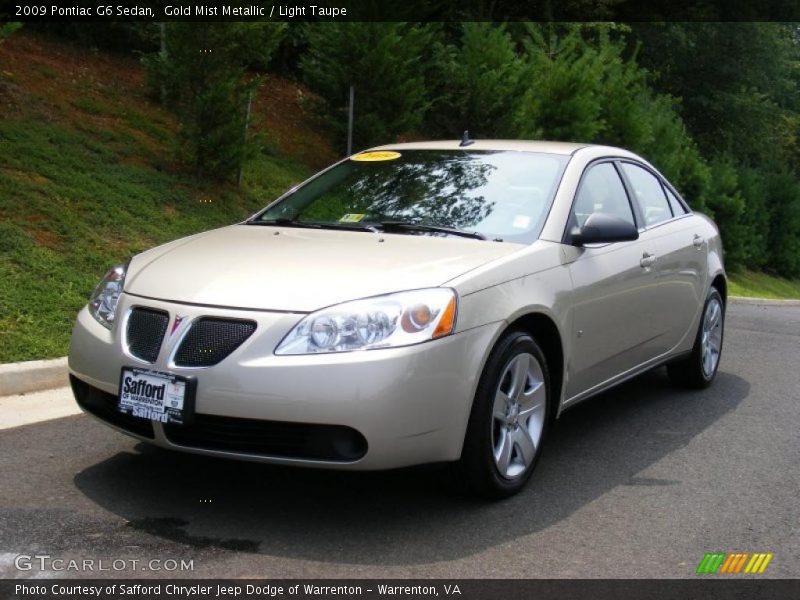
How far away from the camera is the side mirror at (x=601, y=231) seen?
502cm

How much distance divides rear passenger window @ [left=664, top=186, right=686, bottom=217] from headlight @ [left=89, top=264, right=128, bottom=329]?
3671 millimetres

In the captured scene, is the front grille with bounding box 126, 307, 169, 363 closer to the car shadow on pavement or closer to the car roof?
the car shadow on pavement

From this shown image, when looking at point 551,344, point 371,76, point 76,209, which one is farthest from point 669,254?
point 371,76

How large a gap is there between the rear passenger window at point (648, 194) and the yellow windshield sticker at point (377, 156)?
1407mm

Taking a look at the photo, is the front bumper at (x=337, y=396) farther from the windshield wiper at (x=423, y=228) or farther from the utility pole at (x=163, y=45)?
the utility pole at (x=163, y=45)

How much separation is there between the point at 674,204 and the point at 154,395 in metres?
4.03

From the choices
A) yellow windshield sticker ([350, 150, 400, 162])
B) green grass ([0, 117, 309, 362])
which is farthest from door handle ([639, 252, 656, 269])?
green grass ([0, 117, 309, 362])

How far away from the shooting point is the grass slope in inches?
297

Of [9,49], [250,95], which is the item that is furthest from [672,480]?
[9,49]

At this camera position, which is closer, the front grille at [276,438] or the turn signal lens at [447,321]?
the front grille at [276,438]

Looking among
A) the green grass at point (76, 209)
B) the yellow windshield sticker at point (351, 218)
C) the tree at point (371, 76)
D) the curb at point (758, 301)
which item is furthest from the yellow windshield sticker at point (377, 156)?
the curb at point (758, 301)

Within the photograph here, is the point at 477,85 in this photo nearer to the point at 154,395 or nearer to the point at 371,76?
the point at 371,76

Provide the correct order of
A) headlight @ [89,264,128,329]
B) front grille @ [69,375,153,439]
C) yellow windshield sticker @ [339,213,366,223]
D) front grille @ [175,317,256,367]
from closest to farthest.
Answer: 1. front grille @ [175,317,256,367]
2. front grille @ [69,375,153,439]
3. headlight @ [89,264,128,329]
4. yellow windshield sticker @ [339,213,366,223]

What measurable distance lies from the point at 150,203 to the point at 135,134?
2290mm
